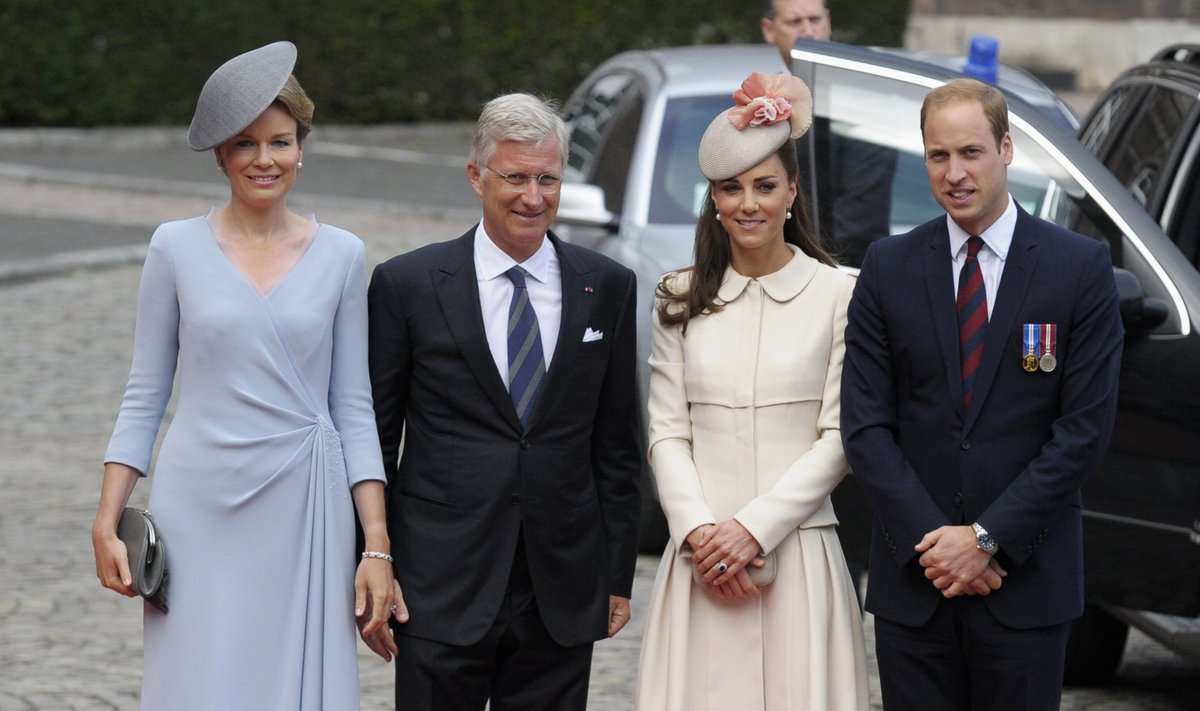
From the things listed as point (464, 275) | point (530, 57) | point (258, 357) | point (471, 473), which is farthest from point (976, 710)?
point (530, 57)

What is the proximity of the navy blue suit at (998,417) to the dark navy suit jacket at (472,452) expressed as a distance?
1.90ft

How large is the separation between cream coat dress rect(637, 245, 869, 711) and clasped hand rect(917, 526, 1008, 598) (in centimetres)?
27

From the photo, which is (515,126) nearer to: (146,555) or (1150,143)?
(146,555)

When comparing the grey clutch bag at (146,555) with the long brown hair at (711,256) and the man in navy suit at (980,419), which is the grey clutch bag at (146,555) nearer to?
the long brown hair at (711,256)

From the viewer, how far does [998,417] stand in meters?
3.71

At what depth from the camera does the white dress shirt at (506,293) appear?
378cm

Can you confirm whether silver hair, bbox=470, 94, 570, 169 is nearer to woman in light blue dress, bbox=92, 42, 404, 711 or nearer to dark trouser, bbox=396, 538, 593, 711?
woman in light blue dress, bbox=92, 42, 404, 711

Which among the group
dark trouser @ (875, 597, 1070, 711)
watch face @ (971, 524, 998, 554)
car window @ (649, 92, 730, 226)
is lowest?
dark trouser @ (875, 597, 1070, 711)

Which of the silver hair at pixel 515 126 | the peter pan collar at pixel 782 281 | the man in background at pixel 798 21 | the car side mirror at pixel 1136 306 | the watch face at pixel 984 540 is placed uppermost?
the man in background at pixel 798 21

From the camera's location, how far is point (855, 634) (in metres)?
3.90

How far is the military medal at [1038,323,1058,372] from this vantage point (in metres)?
3.68

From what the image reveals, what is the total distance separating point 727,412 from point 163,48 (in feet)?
58.8

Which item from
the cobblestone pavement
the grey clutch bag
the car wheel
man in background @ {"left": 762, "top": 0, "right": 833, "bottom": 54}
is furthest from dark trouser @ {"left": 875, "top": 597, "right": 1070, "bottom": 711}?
man in background @ {"left": 762, "top": 0, "right": 833, "bottom": 54}

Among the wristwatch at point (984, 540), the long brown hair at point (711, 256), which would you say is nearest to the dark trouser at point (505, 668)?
the long brown hair at point (711, 256)
